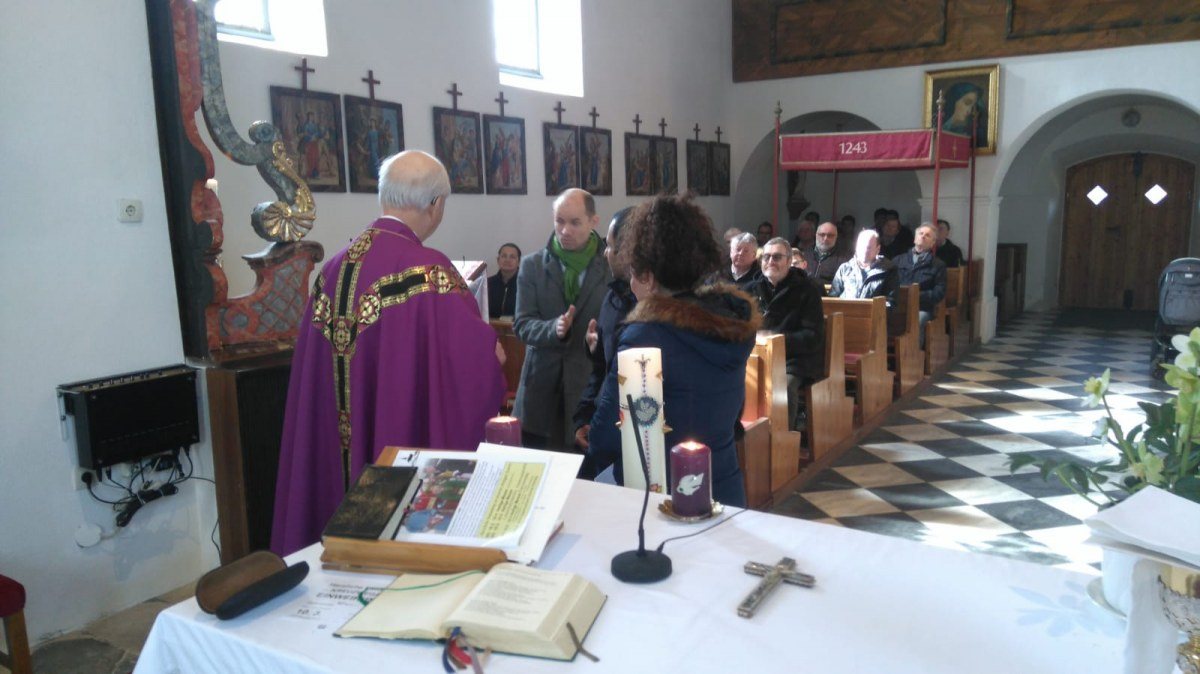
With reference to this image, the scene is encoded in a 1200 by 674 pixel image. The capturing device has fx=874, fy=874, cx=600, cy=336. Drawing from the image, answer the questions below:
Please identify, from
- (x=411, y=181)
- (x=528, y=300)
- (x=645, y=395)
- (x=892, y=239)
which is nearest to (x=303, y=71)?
(x=528, y=300)

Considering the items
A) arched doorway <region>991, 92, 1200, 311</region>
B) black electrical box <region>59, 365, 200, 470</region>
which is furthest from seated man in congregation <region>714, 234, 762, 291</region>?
arched doorway <region>991, 92, 1200, 311</region>

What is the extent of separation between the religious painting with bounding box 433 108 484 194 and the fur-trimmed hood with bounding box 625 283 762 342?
4.60 m

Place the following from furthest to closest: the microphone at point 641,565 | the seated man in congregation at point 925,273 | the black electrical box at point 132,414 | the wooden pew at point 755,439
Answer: the seated man in congregation at point 925,273 → the wooden pew at point 755,439 → the black electrical box at point 132,414 → the microphone at point 641,565

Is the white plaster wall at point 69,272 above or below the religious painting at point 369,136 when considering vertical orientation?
below

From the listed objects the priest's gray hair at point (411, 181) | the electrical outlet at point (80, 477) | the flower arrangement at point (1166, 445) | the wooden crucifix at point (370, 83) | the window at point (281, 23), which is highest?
the window at point (281, 23)

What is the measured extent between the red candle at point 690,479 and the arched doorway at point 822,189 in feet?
31.0

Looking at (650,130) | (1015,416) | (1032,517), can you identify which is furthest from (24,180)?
(650,130)

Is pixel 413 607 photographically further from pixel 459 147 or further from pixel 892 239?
pixel 892 239

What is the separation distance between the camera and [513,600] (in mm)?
1396

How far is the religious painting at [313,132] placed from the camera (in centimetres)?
546

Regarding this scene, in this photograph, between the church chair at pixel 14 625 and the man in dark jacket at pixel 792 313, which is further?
the man in dark jacket at pixel 792 313

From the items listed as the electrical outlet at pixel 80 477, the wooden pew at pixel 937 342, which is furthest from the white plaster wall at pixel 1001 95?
the electrical outlet at pixel 80 477

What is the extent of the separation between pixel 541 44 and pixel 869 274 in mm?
3619

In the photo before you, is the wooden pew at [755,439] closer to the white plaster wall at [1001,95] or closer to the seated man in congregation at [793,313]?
the seated man in congregation at [793,313]
